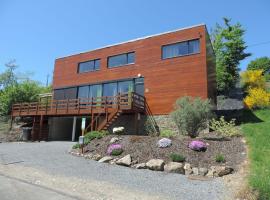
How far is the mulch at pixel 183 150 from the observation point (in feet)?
35.0

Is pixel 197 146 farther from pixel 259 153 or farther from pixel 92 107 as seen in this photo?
pixel 92 107

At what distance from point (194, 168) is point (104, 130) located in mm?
8119

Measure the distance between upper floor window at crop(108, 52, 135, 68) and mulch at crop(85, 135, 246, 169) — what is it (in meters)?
9.91

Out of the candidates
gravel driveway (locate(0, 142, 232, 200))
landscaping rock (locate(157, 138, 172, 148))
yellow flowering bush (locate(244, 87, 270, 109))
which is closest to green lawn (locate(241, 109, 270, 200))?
gravel driveway (locate(0, 142, 232, 200))

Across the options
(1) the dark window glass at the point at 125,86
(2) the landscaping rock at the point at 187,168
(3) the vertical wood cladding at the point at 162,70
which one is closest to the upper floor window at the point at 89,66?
(3) the vertical wood cladding at the point at 162,70

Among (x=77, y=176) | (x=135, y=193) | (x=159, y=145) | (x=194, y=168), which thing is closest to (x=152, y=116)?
(x=159, y=145)

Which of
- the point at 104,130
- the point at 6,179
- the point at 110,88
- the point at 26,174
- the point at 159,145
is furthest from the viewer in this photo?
the point at 110,88

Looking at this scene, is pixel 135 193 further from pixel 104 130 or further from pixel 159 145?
pixel 104 130

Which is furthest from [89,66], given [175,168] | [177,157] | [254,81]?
[254,81]

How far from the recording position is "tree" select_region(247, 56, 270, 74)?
45531 mm

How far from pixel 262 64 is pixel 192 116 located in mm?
37868

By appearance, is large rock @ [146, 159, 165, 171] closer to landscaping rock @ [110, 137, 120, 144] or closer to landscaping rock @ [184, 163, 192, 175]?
landscaping rock @ [184, 163, 192, 175]

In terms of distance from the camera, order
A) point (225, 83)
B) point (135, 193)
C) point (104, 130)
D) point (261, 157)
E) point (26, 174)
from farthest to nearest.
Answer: point (225, 83)
point (104, 130)
point (261, 157)
point (26, 174)
point (135, 193)

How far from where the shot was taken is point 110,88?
22.5 meters
